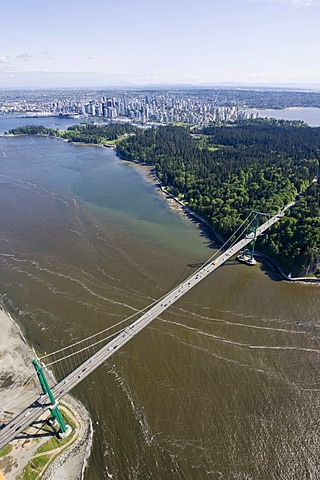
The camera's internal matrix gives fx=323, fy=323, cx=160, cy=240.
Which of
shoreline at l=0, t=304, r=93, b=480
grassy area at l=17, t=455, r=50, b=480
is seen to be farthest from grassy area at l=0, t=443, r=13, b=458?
grassy area at l=17, t=455, r=50, b=480

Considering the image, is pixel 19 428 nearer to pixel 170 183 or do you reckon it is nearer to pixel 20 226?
pixel 20 226

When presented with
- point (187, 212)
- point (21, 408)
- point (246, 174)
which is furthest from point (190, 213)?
point (21, 408)

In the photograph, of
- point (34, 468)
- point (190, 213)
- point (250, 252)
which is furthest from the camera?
point (190, 213)

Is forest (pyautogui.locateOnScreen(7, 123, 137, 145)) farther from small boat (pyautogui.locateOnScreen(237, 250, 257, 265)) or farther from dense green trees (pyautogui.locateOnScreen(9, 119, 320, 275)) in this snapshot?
small boat (pyautogui.locateOnScreen(237, 250, 257, 265))

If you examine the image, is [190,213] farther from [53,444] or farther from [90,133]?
[90,133]

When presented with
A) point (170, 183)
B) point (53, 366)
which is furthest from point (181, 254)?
point (170, 183)
